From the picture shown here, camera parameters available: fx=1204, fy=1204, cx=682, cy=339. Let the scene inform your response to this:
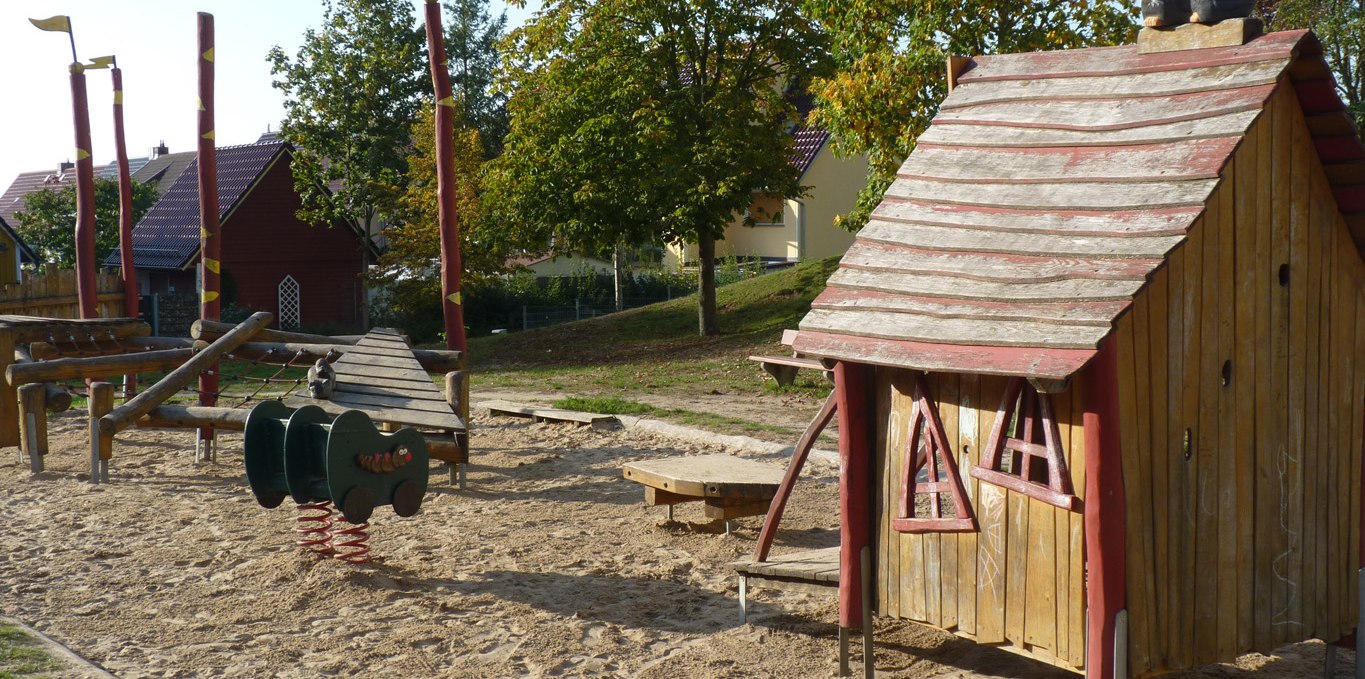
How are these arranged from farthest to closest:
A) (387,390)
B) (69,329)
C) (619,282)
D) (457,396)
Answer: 1. (619,282)
2. (69,329)
3. (457,396)
4. (387,390)

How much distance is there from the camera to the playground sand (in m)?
6.07

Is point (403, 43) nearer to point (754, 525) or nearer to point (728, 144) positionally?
point (728, 144)

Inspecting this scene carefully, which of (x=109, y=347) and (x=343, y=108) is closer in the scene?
(x=109, y=347)

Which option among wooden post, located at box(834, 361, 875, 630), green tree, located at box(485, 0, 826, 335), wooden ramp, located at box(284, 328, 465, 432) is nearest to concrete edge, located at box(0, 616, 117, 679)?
wooden ramp, located at box(284, 328, 465, 432)

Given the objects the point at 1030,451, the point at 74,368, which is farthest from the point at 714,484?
the point at 74,368

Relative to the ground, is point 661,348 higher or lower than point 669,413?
higher

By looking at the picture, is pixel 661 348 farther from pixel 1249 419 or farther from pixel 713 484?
pixel 1249 419

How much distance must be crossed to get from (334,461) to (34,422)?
625 cm

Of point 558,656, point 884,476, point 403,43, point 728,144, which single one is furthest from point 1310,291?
point 403,43

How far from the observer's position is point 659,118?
22.6 meters

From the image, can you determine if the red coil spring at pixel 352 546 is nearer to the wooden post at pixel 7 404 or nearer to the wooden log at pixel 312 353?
the wooden log at pixel 312 353

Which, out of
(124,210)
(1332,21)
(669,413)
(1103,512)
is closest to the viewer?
(1103,512)

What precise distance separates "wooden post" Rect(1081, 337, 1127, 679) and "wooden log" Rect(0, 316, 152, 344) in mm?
11478

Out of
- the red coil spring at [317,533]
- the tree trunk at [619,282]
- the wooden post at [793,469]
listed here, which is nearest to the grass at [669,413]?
the red coil spring at [317,533]
